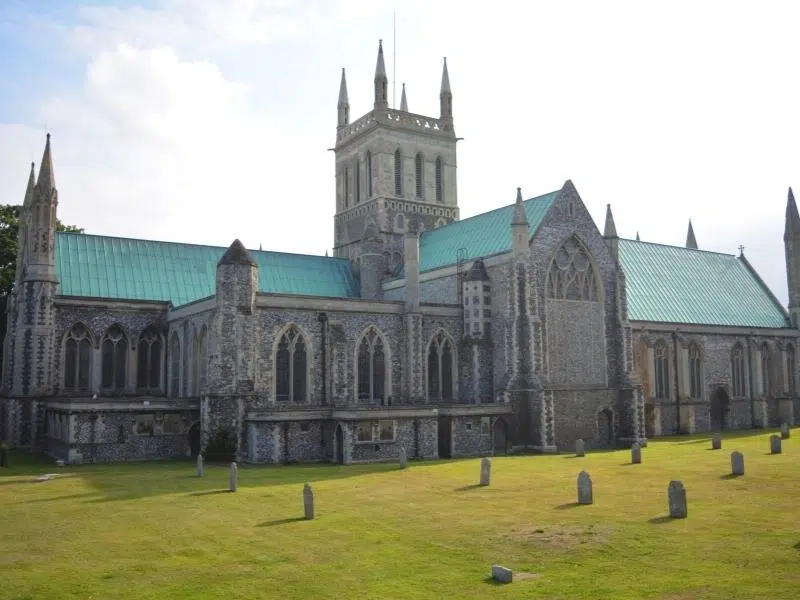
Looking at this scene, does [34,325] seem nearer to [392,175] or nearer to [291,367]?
[291,367]

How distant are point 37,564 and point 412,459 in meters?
22.9

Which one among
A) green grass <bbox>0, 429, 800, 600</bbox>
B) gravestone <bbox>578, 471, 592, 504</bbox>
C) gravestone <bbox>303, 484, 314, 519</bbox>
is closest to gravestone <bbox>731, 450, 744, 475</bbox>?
green grass <bbox>0, 429, 800, 600</bbox>

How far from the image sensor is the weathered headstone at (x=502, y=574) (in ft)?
45.6

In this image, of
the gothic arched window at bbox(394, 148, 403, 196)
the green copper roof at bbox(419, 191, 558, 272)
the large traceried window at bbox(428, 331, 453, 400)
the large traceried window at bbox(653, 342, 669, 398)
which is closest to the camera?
the large traceried window at bbox(428, 331, 453, 400)

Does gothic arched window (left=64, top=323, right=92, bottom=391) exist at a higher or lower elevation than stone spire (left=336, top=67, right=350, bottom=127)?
lower

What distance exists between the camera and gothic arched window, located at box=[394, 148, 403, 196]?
59.5 m

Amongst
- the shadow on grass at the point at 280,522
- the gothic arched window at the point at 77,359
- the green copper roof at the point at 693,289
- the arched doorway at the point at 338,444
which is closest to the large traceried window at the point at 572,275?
the green copper roof at the point at 693,289

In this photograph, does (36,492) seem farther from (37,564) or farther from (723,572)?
(723,572)

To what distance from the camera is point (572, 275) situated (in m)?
45.3

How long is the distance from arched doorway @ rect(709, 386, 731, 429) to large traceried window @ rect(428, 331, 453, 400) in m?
23.0

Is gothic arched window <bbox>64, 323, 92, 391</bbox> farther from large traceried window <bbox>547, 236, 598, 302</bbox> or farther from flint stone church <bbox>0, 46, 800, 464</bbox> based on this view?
large traceried window <bbox>547, 236, 598, 302</bbox>

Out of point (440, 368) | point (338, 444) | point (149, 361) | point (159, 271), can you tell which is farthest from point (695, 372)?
point (159, 271)

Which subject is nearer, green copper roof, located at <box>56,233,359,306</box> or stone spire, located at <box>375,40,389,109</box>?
green copper roof, located at <box>56,233,359,306</box>

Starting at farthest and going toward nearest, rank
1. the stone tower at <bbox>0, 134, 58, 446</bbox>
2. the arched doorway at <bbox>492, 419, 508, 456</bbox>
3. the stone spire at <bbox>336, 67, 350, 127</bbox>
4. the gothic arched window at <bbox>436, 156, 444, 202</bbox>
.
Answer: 1. the stone spire at <bbox>336, 67, 350, 127</bbox>
2. the gothic arched window at <bbox>436, 156, 444, 202</bbox>
3. the arched doorway at <bbox>492, 419, 508, 456</bbox>
4. the stone tower at <bbox>0, 134, 58, 446</bbox>
